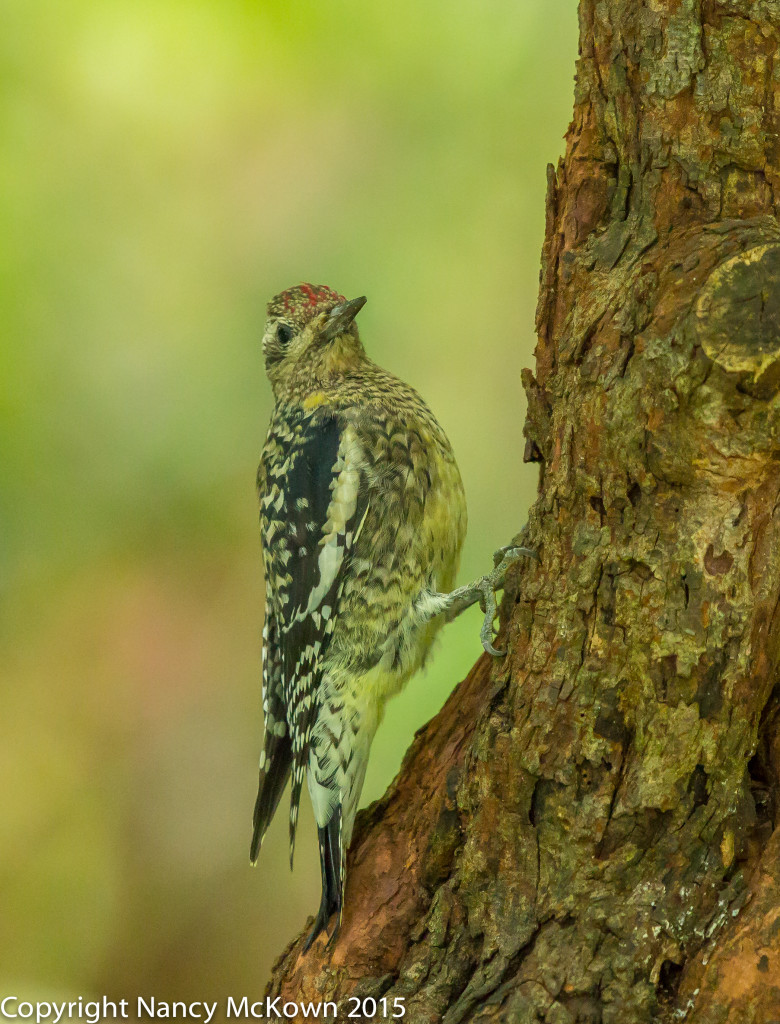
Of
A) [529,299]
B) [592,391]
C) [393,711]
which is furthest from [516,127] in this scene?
[592,391]

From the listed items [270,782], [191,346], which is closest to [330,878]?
[270,782]

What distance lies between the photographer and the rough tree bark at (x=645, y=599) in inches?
74.4

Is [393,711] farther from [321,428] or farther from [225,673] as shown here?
[321,428]

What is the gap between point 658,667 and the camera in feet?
6.53

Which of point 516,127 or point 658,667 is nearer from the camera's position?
point 658,667

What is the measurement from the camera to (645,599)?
199cm

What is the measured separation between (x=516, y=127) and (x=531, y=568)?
328cm

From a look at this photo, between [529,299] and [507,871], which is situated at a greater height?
[529,299]

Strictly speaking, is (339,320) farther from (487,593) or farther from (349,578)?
(487,593)

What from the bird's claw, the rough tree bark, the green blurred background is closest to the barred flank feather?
the bird's claw

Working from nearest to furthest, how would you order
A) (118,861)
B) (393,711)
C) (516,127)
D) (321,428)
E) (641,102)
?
(641,102), (321,428), (393,711), (118,861), (516,127)

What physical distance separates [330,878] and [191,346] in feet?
9.24

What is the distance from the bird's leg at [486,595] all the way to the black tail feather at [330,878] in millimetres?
615

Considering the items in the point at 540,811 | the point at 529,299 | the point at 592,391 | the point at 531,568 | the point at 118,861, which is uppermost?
the point at 529,299
